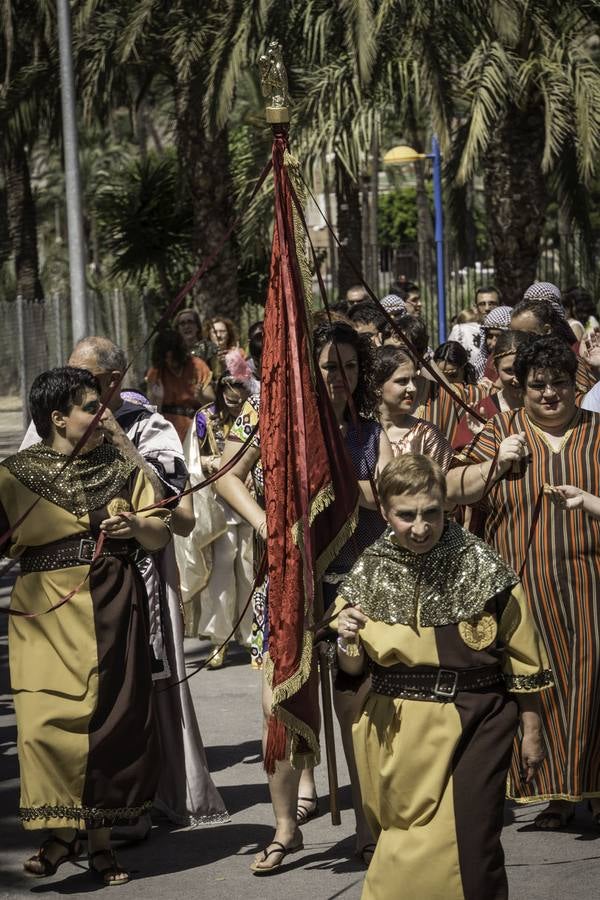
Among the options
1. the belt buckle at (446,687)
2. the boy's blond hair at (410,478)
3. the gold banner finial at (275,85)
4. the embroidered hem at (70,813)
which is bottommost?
the embroidered hem at (70,813)

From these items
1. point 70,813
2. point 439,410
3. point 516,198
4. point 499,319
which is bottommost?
point 70,813

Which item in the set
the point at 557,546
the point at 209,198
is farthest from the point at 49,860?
the point at 209,198

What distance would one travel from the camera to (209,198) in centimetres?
1805

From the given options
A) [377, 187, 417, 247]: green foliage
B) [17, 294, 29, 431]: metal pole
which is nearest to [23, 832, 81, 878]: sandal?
[17, 294, 29, 431]: metal pole

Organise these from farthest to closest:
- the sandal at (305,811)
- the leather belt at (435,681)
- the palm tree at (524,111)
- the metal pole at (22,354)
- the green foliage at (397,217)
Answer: the green foliage at (397,217), the metal pole at (22,354), the palm tree at (524,111), the sandal at (305,811), the leather belt at (435,681)

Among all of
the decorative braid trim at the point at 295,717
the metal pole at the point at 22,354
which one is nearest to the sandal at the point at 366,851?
the decorative braid trim at the point at 295,717

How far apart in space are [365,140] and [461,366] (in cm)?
806

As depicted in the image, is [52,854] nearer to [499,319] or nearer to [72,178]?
[499,319]

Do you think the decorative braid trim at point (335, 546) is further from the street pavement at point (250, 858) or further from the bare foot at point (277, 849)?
the street pavement at point (250, 858)

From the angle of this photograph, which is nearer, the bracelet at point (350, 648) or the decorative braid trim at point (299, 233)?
the bracelet at point (350, 648)

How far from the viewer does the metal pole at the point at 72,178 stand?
1595 cm

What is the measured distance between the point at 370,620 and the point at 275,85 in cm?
201

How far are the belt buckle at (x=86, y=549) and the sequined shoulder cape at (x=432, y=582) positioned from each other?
131 centimetres

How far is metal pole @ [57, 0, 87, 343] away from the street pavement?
1011cm
